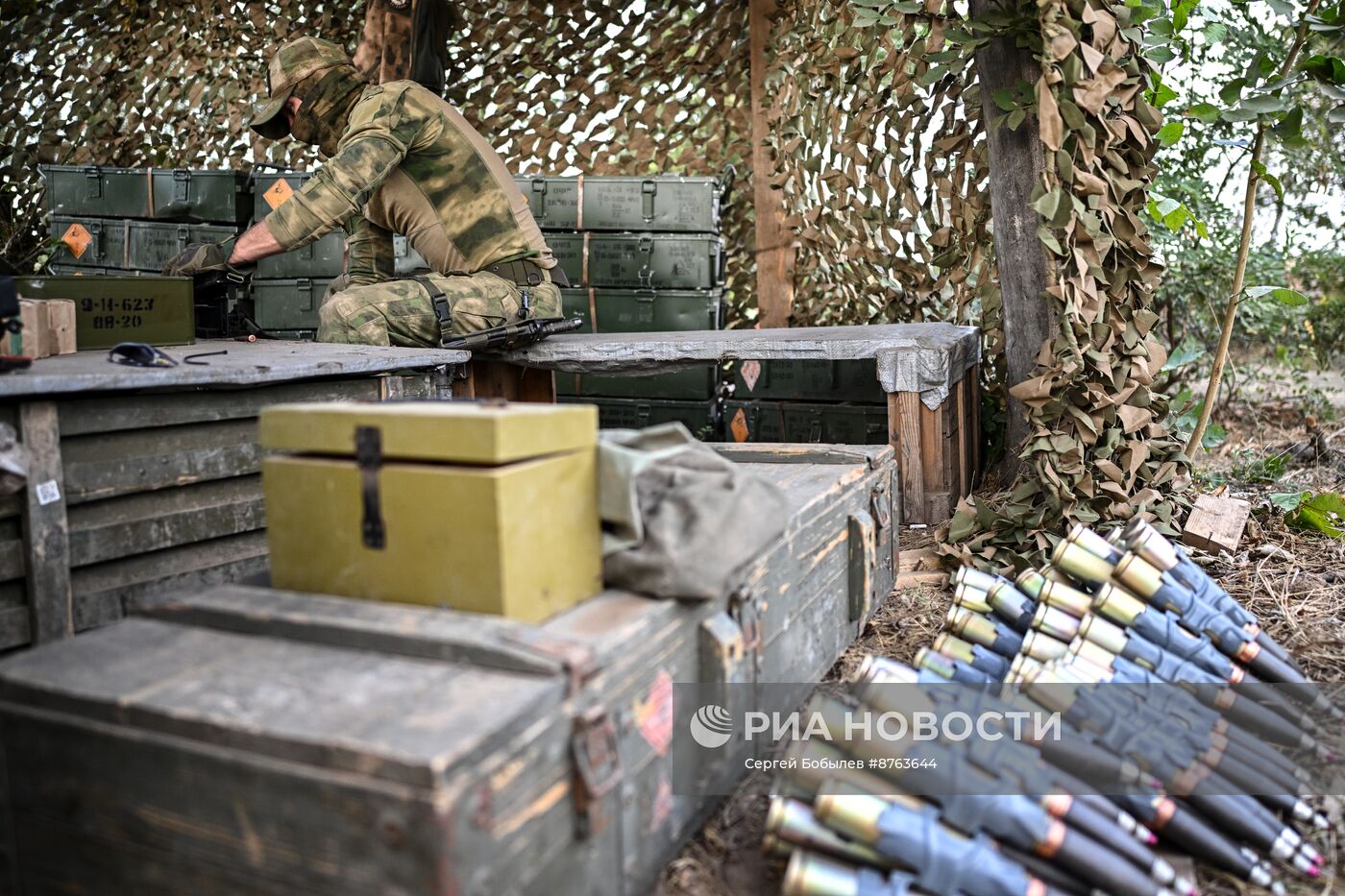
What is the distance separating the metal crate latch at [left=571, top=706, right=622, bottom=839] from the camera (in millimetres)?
1609

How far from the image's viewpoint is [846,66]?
5.31 metres

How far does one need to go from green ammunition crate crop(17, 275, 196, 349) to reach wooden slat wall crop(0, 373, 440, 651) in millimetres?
702

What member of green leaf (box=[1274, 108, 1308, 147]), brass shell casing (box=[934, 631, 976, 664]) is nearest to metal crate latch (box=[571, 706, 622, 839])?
brass shell casing (box=[934, 631, 976, 664])

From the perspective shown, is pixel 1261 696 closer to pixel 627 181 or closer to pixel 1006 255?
pixel 1006 255

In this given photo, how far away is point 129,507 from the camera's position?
9.19 ft

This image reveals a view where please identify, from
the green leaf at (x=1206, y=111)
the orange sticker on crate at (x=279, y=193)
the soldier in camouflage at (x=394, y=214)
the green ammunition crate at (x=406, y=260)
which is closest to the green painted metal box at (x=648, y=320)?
the green ammunition crate at (x=406, y=260)

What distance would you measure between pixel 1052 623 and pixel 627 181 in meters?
3.88

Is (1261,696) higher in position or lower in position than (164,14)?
lower

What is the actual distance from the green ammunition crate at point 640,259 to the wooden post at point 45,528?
3.67 m

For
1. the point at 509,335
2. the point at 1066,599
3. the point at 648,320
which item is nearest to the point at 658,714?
the point at 1066,599

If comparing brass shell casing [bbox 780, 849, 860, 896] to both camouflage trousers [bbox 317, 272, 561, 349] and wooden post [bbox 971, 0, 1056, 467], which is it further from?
camouflage trousers [bbox 317, 272, 561, 349]

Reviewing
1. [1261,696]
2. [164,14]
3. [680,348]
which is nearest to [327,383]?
[680,348]

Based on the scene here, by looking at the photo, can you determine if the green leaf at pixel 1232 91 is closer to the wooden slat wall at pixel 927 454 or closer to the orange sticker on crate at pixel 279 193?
the wooden slat wall at pixel 927 454

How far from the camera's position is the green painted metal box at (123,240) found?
6355 millimetres
